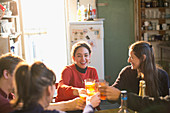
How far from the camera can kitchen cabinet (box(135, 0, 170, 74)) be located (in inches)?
212

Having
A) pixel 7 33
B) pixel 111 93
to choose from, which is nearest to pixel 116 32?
pixel 7 33

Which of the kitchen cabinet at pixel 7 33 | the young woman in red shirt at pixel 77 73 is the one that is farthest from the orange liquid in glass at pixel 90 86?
the kitchen cabinet at pixel 7 33

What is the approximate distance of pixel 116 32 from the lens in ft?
17.6

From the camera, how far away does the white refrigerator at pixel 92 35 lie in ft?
14.8

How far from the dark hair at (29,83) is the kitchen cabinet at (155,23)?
454 cm

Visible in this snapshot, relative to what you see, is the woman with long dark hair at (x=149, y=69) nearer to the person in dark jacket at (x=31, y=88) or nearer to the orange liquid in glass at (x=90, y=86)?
the orange liquid in glass at (x=90, y=86)

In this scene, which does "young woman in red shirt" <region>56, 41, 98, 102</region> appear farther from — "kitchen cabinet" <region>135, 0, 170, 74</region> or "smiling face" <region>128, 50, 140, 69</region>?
"kitchen cabinet" <region>135, 0, 170, 74</region>

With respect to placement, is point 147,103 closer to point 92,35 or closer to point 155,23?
point 92,35

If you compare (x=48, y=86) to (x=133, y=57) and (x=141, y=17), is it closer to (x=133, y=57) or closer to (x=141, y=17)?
(x=133, y=57)

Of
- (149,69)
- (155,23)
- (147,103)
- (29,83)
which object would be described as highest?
(155,23)

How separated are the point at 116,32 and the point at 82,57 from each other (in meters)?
3.08

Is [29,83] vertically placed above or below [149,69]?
above

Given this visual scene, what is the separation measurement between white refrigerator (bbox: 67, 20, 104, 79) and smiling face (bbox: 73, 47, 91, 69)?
2095 mm

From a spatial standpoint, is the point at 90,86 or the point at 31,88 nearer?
the point at 31,88
